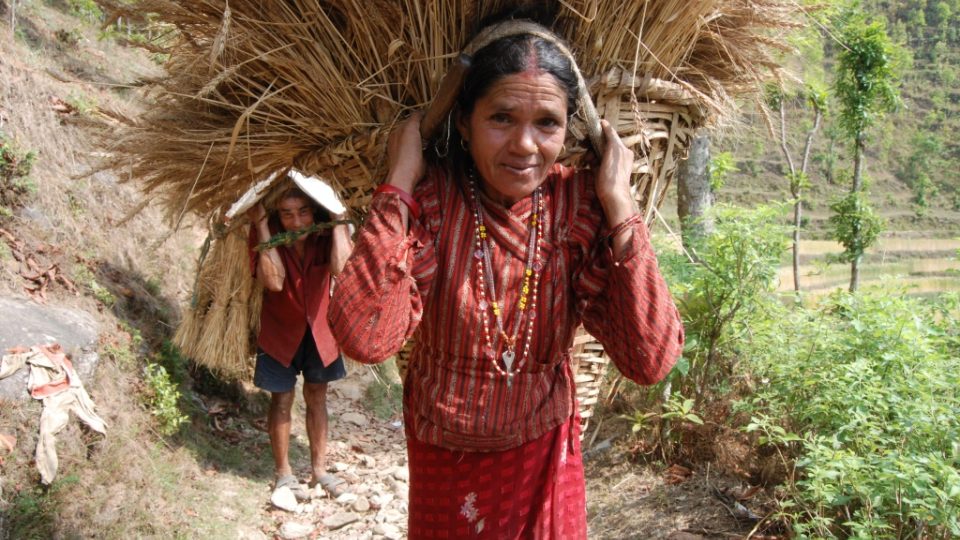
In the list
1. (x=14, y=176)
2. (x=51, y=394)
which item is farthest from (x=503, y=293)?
(x=14, y=176)

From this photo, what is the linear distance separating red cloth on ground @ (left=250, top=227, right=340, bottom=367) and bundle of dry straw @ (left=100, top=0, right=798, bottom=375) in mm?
1717

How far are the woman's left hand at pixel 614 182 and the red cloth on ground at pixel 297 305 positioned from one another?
2.42m

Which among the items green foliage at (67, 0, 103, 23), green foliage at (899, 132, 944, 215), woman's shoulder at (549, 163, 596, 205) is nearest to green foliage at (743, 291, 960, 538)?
woman's shoulder at (549, 163, 596, 205)

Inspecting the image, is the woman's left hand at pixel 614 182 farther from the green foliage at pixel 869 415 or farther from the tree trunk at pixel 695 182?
the tree trunk at pixel 695 182

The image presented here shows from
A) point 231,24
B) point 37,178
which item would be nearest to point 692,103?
point 231,24

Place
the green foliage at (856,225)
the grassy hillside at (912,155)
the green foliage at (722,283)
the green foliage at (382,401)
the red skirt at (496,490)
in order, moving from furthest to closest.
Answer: the grassy hillside at (912,155) → the green foliage at (856,225) → the green foliage at (382,401) → the green foliage at (722,283) → the red skirt at (496,490)

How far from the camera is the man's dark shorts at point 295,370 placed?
3.52 metres

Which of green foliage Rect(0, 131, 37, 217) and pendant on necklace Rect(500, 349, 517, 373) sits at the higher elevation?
green foliage Rect(0, 131, 37, 217)

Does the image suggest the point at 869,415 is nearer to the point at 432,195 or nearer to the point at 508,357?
the point at 508,357

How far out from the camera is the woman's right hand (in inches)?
50.3

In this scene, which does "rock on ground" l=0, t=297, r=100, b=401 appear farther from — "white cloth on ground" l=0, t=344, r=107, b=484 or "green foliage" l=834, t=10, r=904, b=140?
"green foliage" l=834, t=10, r=904, b=140

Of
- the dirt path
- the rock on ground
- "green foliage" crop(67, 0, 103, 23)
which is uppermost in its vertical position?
"green foliage" crop(67, 0, 103, 23)

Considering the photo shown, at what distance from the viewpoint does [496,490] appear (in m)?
1.45

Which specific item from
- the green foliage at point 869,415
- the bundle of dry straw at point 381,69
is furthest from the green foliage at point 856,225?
the bundle of dry straw at point 381,69
